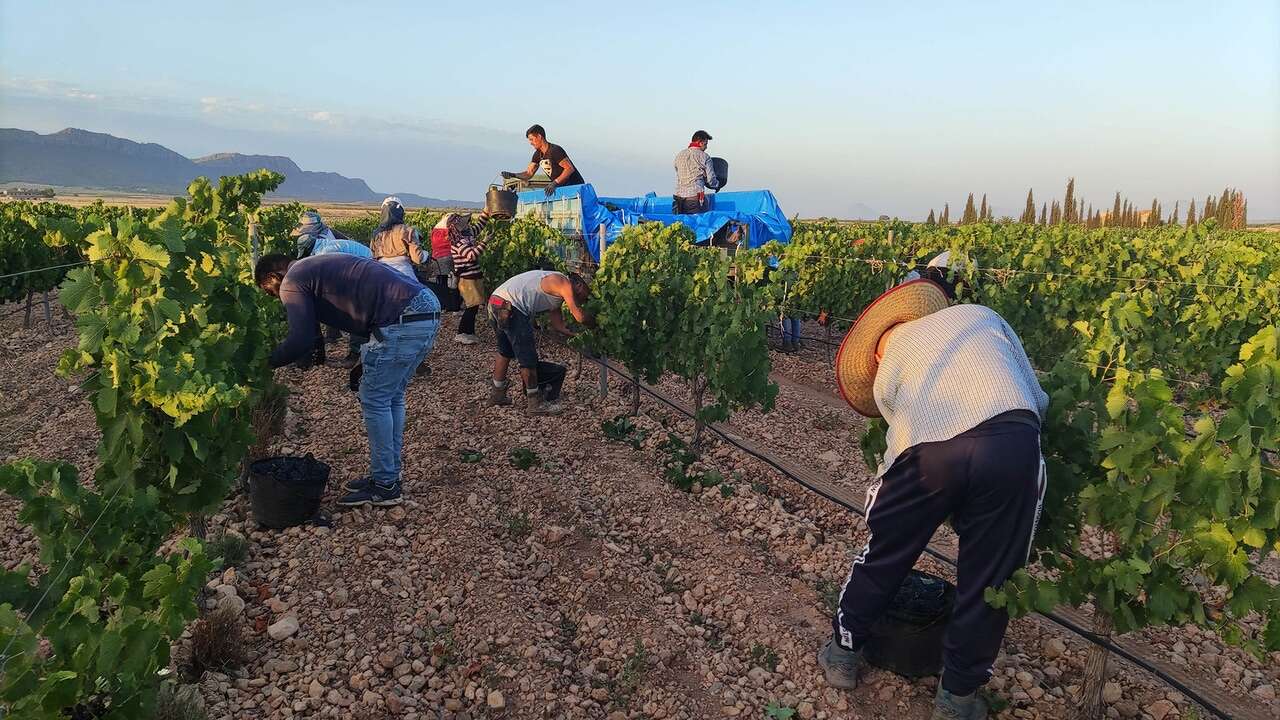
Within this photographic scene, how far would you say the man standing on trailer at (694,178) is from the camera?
33.0ft

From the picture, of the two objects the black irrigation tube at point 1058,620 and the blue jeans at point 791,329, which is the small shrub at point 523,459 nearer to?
the black irrigation tube at point 1058,620

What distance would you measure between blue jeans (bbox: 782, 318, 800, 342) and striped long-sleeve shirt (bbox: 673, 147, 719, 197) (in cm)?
227

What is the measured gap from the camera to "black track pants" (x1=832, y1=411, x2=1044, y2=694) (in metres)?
2.54

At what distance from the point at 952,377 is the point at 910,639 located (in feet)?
4.23

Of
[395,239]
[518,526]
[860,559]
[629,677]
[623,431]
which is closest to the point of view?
[860,559]

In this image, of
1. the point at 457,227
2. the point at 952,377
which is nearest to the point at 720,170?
the point at 457,227

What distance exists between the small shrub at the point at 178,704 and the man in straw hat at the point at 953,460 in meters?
2.57

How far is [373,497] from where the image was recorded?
4.74m

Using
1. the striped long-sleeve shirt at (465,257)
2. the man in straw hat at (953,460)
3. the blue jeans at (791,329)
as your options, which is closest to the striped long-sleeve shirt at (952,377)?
the man in straw hat at (953,460)

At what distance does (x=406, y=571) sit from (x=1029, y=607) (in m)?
3.10

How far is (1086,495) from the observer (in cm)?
281

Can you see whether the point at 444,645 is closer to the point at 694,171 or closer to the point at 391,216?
the point at 391,216

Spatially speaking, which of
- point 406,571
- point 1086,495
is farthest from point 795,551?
point 406,571

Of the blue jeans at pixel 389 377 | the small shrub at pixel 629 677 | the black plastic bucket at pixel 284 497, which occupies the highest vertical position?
the blue jeans at pixel 389 377
